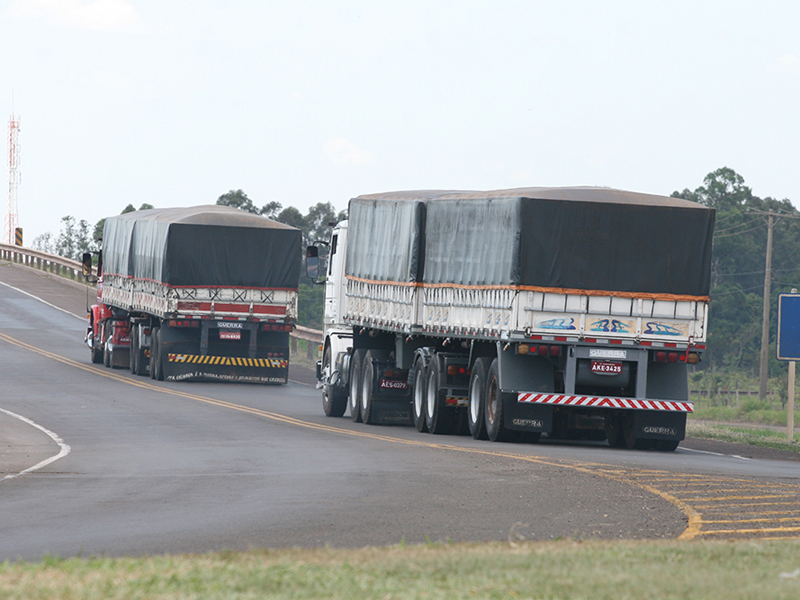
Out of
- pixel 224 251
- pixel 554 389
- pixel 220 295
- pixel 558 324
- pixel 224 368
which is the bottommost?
pixel 224 368

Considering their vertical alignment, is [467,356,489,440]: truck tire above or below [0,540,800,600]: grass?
above

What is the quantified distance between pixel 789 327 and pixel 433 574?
17.7 metres

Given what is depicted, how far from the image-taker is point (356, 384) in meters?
25.5

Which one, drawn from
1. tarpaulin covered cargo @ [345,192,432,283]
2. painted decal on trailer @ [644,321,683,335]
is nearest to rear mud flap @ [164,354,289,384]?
tarpaulin covered cargo @ [345,192,432,283]

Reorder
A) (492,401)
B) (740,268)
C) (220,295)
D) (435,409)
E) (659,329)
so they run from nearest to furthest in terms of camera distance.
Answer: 1. (659,329)
2. (492,401)
3. (435,409)
4. (220,295)
5. (740,268)

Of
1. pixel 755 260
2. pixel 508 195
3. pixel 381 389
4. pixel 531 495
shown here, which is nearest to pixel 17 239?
pixel 755 260

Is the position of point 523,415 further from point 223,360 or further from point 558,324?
point 223,360

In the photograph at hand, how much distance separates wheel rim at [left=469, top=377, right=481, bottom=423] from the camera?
2061 centimetres

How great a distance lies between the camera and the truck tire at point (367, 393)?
24.4 metres

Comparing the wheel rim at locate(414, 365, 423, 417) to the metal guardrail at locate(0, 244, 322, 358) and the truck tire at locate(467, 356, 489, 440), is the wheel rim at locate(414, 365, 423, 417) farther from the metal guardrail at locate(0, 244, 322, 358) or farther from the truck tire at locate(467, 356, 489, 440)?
the metal guardrail at locate(0, 244, 322, 358)

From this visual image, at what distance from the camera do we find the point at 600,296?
763 inches

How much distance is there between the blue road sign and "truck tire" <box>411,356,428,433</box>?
6659mm

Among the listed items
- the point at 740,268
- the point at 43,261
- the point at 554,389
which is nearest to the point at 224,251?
the point at 554,389

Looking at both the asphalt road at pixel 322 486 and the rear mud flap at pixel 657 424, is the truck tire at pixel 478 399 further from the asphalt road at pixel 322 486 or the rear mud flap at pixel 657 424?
the rear mud flap at pixel 657 424
